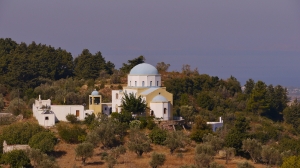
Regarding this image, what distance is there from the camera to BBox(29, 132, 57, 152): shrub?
3497 centimetres

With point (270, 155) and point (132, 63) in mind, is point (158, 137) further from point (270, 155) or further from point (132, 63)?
point (132, 63)

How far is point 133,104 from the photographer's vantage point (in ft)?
134

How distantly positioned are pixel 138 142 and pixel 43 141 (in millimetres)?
5324

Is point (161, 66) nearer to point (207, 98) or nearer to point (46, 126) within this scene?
point (207, 98)

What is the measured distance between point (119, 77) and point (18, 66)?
9151 millimetres

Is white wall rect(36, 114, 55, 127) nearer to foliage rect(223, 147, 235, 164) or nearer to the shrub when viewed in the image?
the shrub

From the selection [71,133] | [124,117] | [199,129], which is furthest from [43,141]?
[199,129]

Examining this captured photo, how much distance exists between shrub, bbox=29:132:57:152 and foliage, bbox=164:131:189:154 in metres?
6.47

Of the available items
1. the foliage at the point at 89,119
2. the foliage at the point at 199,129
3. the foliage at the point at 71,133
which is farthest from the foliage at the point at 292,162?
the foliage at the point at 89,119

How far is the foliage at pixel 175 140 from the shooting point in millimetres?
35969

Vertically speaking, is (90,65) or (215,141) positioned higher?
(90,65)

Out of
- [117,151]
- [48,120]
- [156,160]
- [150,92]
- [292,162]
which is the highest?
[150,92]

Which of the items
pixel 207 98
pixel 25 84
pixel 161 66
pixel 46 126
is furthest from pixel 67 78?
pixel 46 126

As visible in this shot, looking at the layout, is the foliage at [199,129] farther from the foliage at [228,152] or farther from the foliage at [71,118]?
the foliage at [71,118]
